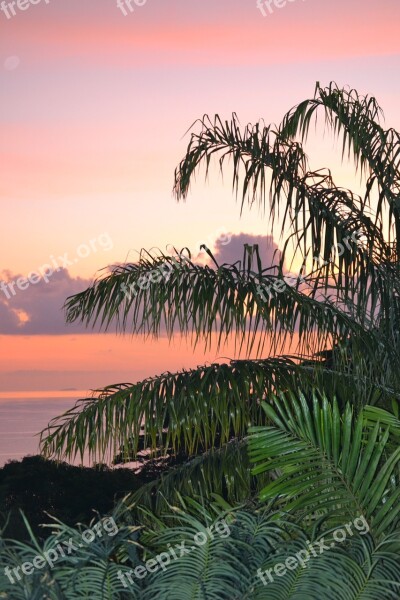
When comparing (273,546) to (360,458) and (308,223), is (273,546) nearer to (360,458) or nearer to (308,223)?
(360,458)

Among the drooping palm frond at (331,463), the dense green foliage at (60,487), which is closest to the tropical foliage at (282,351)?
the drooping palm frond at (331,463)

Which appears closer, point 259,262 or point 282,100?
point 259,262

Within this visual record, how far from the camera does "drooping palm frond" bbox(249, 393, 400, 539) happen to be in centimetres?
320

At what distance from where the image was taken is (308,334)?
16.9 feet

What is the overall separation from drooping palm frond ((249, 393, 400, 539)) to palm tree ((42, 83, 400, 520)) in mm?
756

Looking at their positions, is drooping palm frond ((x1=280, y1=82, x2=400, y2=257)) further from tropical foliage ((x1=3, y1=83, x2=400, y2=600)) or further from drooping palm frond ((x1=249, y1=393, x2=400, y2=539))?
drooping palm frond ((x1=249, y1=393, x2=400, y2=539))

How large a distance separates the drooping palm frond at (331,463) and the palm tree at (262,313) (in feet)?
2.48

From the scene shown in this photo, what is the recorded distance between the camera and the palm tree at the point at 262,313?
16.0 feet

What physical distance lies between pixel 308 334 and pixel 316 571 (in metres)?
3.06

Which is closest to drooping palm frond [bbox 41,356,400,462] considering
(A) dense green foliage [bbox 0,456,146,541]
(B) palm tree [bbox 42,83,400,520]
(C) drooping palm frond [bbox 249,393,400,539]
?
(B) palm tree [bbox 42,83,400,520]

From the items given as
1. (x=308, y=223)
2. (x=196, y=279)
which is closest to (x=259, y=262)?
(x=196, y=279)

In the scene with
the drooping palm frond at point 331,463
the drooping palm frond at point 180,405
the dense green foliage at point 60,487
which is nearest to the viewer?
the drooping palm frond at point 331,463

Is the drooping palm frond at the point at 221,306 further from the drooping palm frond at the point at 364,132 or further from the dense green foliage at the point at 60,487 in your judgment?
the dense green foliage at the point at 60,487

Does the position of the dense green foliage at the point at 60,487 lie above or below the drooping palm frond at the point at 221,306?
below
